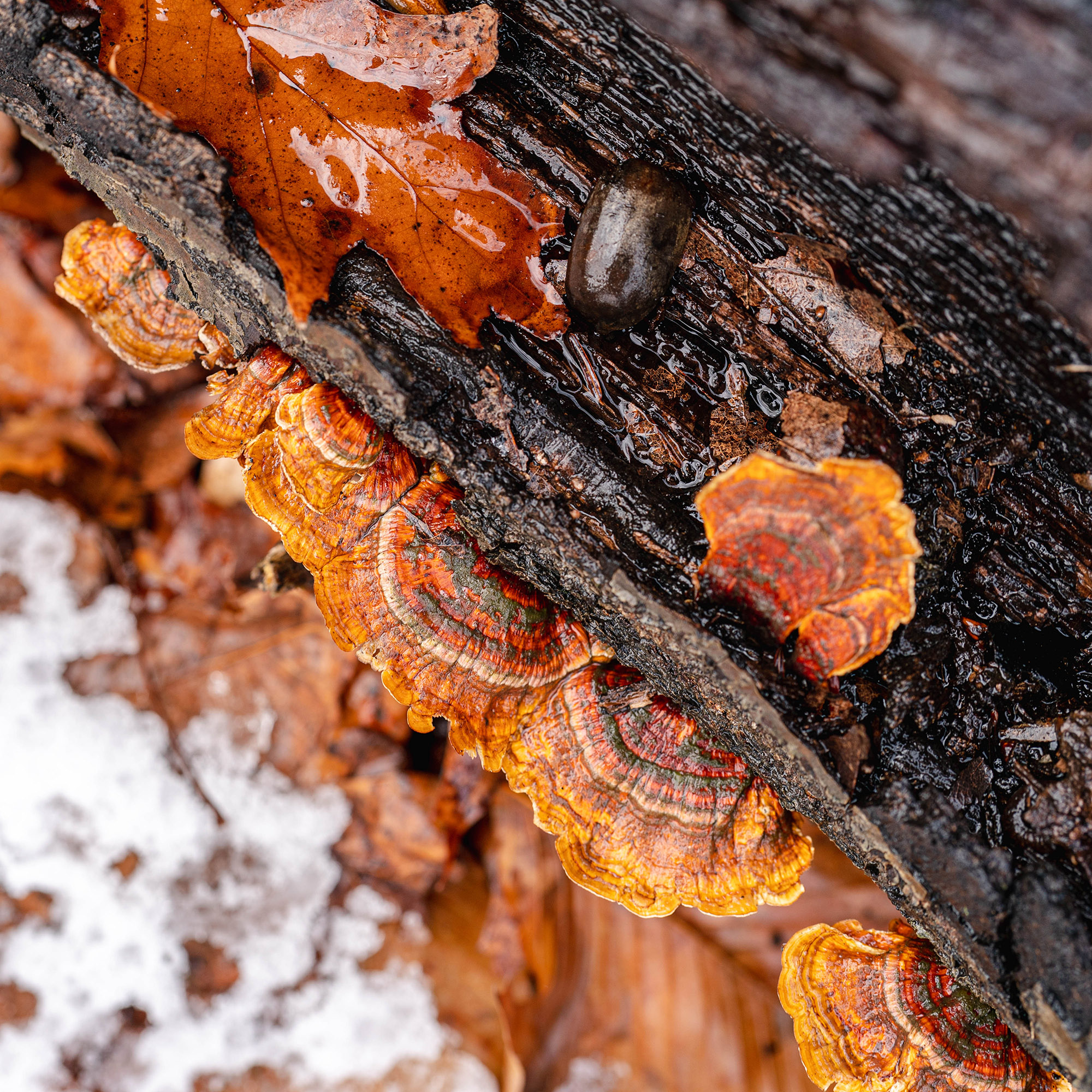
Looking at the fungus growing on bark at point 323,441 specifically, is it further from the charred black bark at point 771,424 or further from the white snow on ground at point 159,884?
the white snow on ground at point 159,884

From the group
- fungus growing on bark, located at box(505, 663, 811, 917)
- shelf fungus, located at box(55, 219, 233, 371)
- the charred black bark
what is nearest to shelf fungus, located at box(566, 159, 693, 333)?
the charred black bark

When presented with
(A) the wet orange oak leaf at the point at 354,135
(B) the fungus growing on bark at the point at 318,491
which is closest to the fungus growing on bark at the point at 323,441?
(B) the fungus growing on bark at the point at 318,491

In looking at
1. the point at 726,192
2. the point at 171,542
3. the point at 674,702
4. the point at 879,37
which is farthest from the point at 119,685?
the point at 879,37

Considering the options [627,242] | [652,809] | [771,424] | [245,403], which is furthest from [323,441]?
[652,809]

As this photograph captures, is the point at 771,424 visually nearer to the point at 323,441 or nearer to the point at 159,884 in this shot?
the point at 323,441

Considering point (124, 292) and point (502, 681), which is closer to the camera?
point (502, 681)
